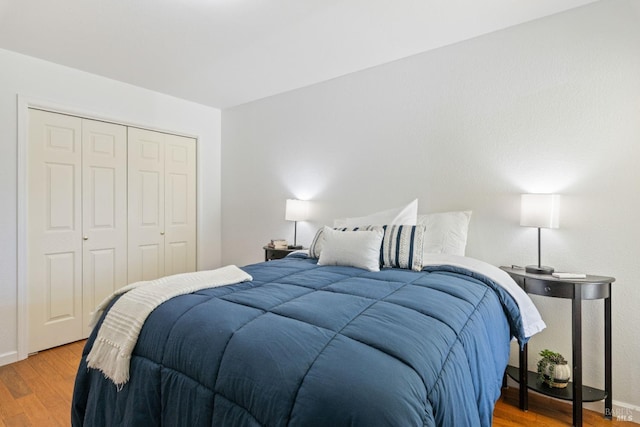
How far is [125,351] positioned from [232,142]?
3188 millimetres

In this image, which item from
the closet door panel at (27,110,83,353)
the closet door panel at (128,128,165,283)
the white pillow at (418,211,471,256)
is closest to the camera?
the white pillow at (418,211,471,256)

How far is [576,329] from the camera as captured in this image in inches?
74.6

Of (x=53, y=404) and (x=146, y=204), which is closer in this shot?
(x=53, y=404)

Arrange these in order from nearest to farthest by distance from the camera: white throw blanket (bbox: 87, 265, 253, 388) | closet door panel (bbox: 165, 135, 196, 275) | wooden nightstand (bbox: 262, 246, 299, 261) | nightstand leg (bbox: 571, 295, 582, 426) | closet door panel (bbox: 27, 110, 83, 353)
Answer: white throw blanket (bbox: 87, 265, 253, 388) → nightstand leg (bbox: 571, 295, 582, 426) → closet door panel (bbox: 27, 110, 83, 353) → wooden nightstand (bbox: 262, 246, 299, 261) → closet door panel (bbox: 165, 135, 196, 275)

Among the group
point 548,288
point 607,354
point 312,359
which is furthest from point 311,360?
point 607,354

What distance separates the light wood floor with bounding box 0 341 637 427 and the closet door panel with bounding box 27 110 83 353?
15.6 inches

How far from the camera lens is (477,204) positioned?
2.49 meters

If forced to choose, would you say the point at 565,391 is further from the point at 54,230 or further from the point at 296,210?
the point at 54,230

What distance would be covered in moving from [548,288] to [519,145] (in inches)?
38.6

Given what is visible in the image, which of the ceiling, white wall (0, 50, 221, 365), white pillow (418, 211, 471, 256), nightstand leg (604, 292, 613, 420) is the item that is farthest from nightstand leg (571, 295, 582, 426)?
white wall (0, 50, 221, 365)

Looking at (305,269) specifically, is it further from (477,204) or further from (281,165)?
(281,165)

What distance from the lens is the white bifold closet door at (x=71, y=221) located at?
9.30 ft

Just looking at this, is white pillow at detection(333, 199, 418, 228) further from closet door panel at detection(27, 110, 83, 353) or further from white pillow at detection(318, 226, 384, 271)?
closet door panel at detection(27, 110, 83, 353)

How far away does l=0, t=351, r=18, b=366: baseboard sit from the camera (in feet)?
8.61
